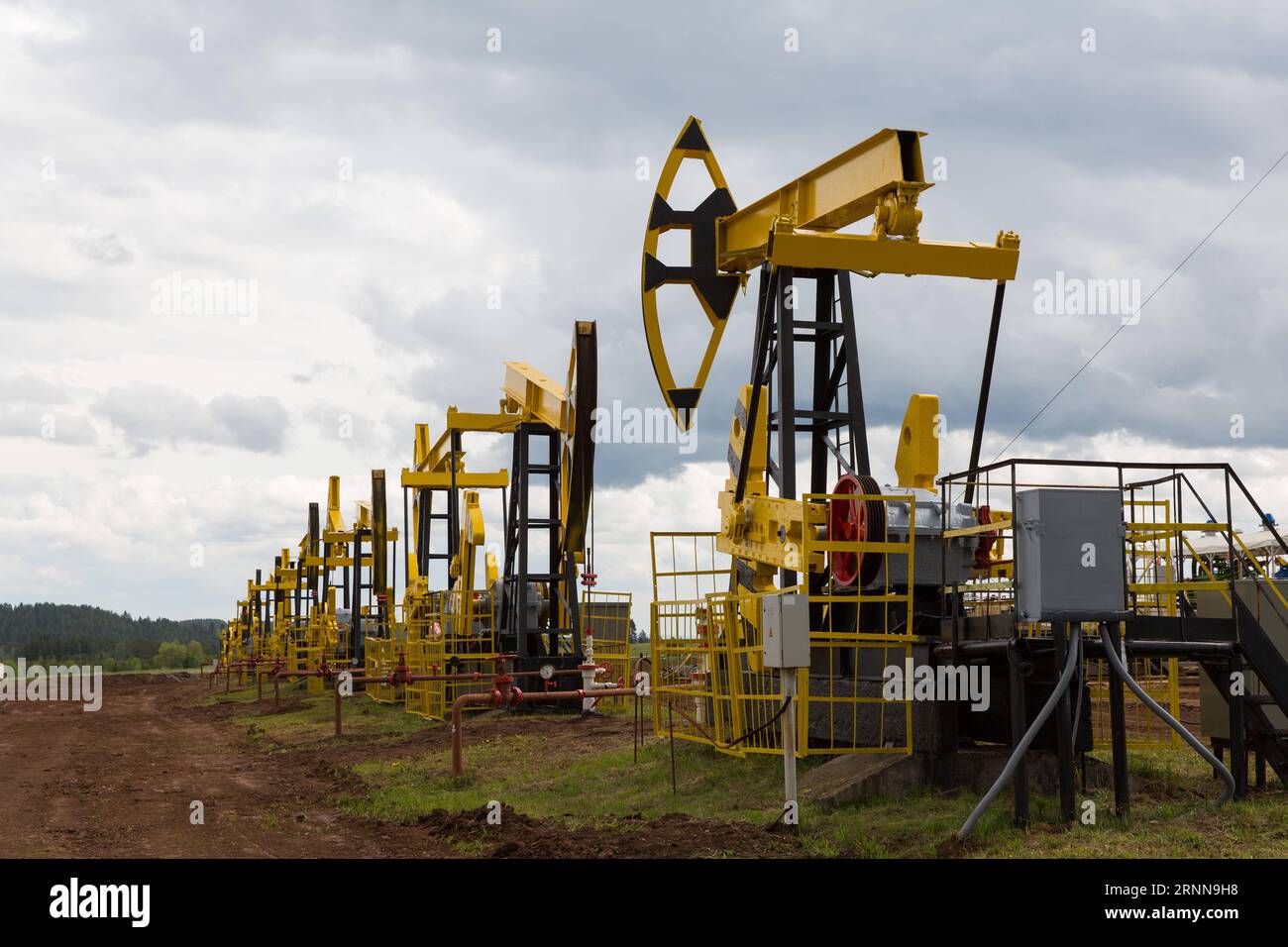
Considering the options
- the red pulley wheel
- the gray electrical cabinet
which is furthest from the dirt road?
the gray electrical cabinet

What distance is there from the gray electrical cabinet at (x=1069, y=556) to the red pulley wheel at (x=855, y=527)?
A: 5.70 feet

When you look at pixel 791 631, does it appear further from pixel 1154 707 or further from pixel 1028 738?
pixel 1154 707

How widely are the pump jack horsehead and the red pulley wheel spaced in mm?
11

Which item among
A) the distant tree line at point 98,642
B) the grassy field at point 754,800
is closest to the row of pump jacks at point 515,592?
the grassy field at point 754,800

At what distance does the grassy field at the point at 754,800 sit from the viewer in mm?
8188

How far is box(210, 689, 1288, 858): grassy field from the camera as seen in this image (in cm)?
819

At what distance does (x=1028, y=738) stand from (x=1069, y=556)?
1.23 metres

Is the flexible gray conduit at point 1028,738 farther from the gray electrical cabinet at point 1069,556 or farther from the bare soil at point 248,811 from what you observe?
the bare soil at point 248,811

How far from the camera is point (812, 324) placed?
12656mm

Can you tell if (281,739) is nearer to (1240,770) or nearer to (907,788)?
(907,788)

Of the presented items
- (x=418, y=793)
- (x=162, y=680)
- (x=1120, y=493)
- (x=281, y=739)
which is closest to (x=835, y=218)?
(x=1120, y=493)

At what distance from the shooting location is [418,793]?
12.8 meters

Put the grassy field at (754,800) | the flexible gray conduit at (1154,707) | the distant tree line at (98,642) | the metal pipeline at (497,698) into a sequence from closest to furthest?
the grassy field at (754,800) → the flexible gray conduit at (1154,707) → the metal pipeline at (497,698) → the distant tree line at (98,642)

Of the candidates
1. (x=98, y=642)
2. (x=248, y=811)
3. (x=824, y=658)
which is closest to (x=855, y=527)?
(x=824, y=658)
